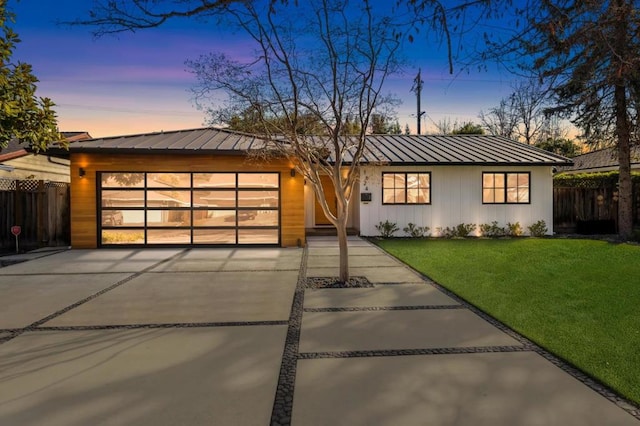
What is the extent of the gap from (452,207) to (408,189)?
5.34 ft

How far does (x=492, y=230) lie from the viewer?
13.0 meters

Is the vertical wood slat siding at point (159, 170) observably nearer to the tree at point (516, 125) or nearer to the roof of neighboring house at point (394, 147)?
the roof of neighboring house at point (394, 147)

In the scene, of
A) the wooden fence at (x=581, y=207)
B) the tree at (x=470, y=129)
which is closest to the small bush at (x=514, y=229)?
the wooden fence at (x=581, y=207)

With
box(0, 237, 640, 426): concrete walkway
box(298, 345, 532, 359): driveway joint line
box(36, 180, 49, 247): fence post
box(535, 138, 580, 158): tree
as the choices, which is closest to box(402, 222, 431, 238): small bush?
box(0, 237, 640, 426): concrete walkway

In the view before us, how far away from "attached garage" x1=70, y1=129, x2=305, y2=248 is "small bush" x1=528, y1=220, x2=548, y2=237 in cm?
806

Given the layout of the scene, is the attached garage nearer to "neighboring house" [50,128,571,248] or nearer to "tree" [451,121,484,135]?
"neighboring house" [50,128,571,248]

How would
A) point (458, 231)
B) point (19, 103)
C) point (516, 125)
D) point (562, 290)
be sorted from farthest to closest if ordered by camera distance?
point (516, 125)
point (458, 231)
point (562, 290)
point (19, 103)

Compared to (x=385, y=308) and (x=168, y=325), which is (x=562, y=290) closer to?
(x=385, y=308)

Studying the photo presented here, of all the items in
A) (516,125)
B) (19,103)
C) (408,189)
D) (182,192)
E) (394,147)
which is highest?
(516,125)

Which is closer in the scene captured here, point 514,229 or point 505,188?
point 514,229

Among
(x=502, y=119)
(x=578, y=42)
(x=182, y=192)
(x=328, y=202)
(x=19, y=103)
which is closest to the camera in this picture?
(x=578, y=42)

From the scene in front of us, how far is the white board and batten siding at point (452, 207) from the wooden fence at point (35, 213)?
9.05m

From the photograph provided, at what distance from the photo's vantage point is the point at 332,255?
31.1 ft

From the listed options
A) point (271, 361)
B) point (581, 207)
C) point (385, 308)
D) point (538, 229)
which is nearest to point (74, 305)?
point (271, 361)
